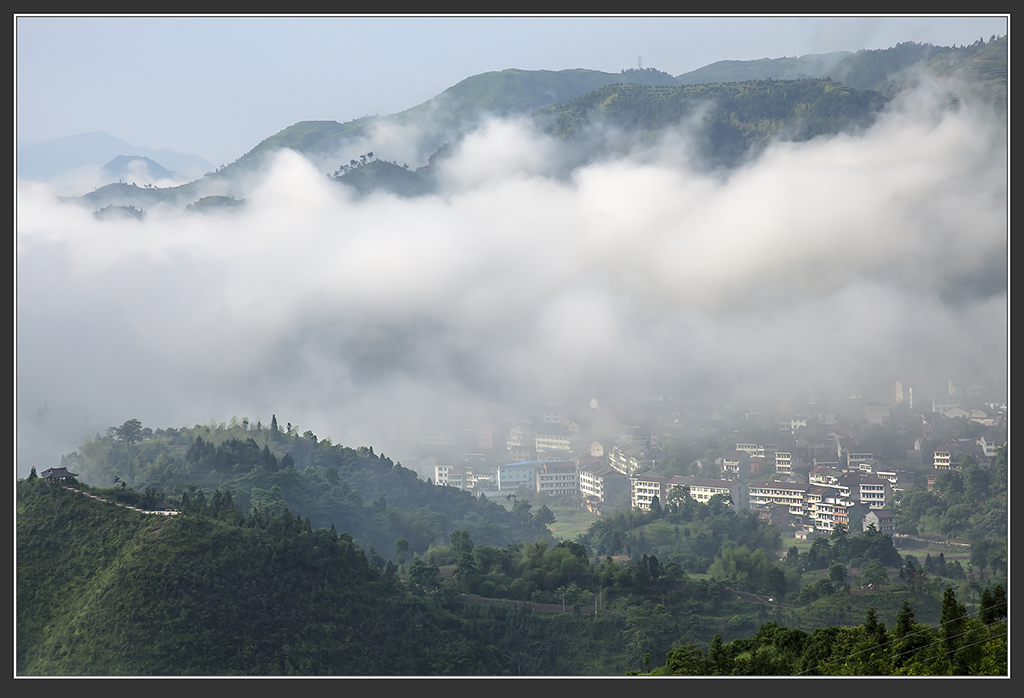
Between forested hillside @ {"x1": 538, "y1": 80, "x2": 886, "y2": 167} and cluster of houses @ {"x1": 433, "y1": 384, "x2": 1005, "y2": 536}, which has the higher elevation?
forested hillside @ {"x1": 538, "y1": 80, "x2": 886, "y2": 167}

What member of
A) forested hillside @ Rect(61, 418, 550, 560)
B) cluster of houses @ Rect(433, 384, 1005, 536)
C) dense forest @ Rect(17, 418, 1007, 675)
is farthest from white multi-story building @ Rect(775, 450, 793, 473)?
forested hillside @ Rect(61, 418, 550, 560)

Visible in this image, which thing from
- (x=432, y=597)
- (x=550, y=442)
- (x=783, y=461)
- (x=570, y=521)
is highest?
(x=550, y=442)

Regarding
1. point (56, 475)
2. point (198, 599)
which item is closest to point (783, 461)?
point (198, 599)

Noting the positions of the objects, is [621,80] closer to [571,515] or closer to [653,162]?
[653,162]

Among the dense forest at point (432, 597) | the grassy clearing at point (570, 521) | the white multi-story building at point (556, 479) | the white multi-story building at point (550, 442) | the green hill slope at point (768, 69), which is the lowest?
the dense forest at point (432, 597)

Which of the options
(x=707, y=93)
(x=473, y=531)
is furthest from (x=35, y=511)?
(x=707, y=93)

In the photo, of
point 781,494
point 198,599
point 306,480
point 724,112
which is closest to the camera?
point 198,599

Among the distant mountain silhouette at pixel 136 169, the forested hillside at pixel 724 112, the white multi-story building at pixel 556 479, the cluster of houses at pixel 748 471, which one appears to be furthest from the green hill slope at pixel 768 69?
the distant mountain silhouette at pixel 136 169

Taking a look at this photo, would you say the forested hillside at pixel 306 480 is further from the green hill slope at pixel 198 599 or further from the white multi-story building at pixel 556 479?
the green hill slope at pixel 198 599

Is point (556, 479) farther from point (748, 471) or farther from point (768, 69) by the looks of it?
point (768, 69)

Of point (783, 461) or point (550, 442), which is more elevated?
point (550, 442)

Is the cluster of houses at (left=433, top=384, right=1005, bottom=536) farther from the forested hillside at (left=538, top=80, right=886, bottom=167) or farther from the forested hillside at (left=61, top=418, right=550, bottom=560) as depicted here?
the forested hillside at (left=538, top=80, right=886, bottom=167)
